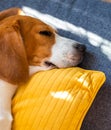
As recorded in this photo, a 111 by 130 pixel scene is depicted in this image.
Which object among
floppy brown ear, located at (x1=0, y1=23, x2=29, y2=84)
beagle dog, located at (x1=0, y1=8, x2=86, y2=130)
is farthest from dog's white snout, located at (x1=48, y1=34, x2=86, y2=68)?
floppy brown ear, located at (x1=0, y1=23, x2=29, y2=84)

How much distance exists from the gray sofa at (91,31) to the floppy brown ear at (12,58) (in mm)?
234

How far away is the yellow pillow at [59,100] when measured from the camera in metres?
1.04

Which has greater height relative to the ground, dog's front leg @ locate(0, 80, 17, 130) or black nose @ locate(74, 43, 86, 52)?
black nose @ locate(74, 43, 86, 52)

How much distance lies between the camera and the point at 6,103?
114cm

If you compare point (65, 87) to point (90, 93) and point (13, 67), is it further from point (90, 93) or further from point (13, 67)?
point (13, 67)

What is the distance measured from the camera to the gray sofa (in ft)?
3.64

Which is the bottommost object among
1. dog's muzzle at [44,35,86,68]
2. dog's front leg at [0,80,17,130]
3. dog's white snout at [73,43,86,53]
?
dog's front leg at [0,80,17,130]

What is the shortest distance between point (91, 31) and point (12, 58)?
333 mm

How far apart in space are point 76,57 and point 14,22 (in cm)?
28

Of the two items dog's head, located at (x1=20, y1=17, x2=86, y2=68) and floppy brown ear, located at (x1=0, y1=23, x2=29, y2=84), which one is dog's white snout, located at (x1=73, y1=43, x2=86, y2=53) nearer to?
dog's head, located at (x1=20, y1=17, x2=86, y2=68)

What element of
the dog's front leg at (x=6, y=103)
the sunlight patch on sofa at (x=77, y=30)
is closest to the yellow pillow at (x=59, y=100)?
the dog's front leg at (x=6, y=103)

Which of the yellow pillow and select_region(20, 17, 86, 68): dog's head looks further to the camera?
select_region(20, 17, 86, 68): dog's head

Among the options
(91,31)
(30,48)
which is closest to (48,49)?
(30,48)

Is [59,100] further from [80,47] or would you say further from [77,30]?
[77,30]
